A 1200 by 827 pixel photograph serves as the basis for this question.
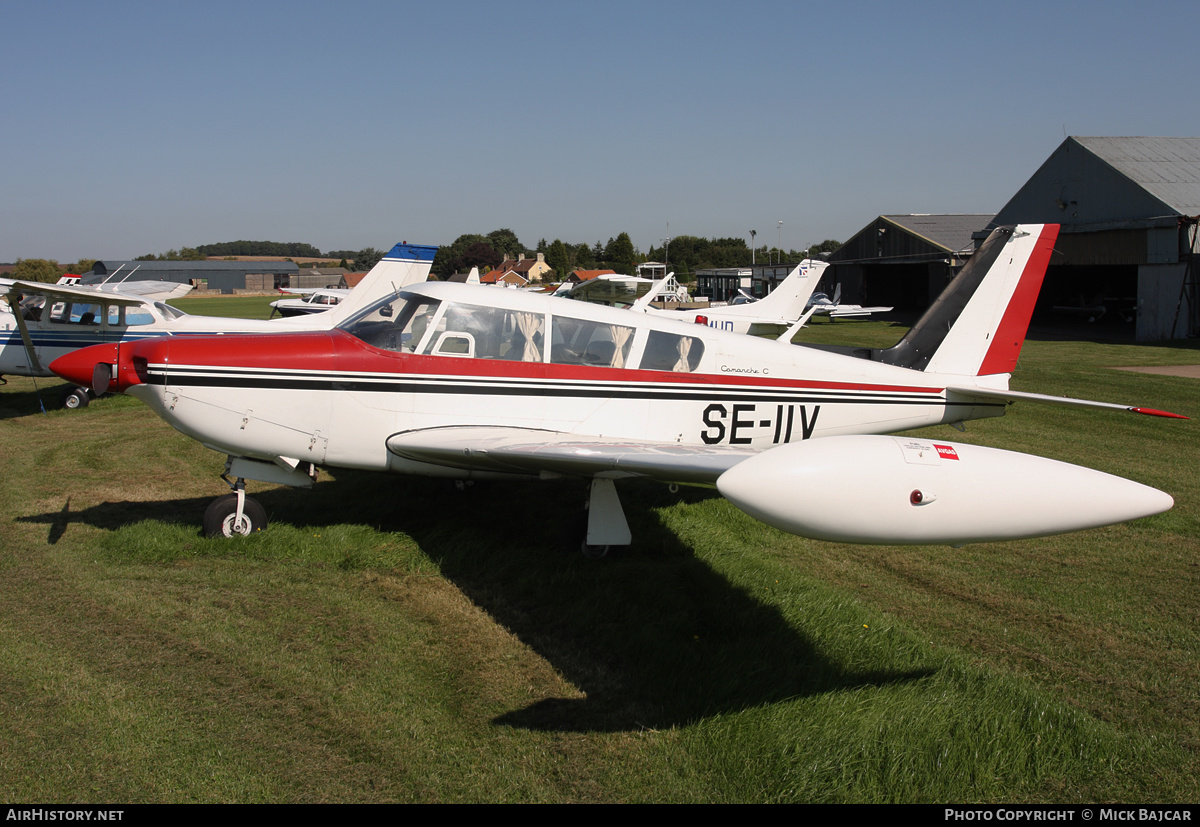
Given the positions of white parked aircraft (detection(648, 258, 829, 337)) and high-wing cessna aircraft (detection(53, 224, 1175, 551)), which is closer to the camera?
high-wing cessna aircraft (detection(53, 224, 1175, 551))

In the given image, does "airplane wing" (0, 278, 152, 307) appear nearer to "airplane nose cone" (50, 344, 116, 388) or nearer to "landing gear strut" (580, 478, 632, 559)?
"airplane nose cone" (50, 344, 116, 388)

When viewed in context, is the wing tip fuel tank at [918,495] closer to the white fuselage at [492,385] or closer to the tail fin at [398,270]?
the white fuselage at [492,385]

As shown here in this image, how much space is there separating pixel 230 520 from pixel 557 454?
305 cm

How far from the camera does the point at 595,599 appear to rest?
5.21 m

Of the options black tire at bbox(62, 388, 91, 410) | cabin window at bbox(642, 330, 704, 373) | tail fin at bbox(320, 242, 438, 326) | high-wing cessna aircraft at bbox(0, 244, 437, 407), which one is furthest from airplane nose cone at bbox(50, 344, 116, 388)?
tail fin at bbox(320, 242, 438, 326)

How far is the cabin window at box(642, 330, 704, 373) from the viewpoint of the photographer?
21.4ft

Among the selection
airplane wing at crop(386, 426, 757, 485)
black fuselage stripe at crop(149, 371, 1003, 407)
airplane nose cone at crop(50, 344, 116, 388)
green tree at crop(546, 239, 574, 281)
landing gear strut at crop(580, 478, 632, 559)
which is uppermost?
green tree at crop(546, 239, 574, 281)

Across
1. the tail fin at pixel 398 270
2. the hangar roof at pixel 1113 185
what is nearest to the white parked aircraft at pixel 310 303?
the tail fin at pixel 398 270

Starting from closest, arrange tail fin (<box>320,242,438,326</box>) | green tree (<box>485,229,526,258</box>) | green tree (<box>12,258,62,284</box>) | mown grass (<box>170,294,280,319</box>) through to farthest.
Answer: tail fin (<box>320,242,438,326</box>) < mown grass (<box>170,294,280,319</box>) < green tree (<box>12,258,62,284</box>) < green tree (<box>485,229,526,258</box>)

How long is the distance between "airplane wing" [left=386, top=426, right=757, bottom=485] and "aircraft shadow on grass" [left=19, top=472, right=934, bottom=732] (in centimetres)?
78

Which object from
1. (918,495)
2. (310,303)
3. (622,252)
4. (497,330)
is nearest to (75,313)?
(497,330)

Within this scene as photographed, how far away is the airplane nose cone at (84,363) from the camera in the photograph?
567 cm

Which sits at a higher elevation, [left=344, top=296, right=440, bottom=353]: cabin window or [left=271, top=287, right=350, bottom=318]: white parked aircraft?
[left=271, top=287, right=350, bottom=318]: white parked aircraft

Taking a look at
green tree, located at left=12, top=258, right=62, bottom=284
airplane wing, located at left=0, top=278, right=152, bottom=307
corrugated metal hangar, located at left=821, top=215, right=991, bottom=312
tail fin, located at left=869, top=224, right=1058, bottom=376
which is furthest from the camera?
green tree, located at left=12, top=258, right=62, bottom=284
